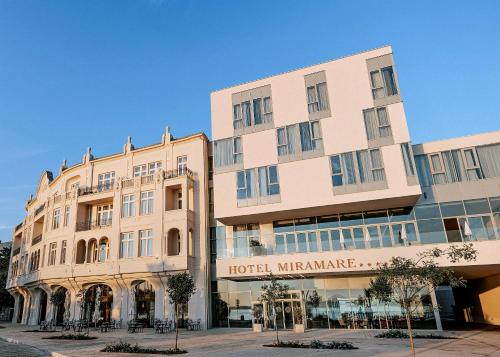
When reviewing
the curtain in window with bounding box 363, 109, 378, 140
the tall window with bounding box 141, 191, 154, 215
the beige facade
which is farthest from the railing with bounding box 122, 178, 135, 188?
the curtain in window with bounding box 363, 109, 378, 140

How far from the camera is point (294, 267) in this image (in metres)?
26.1

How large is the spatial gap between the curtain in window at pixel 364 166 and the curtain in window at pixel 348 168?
49 centimetres

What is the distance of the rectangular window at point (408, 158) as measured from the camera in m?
24.0

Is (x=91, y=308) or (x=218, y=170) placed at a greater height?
(x=218, y=170)

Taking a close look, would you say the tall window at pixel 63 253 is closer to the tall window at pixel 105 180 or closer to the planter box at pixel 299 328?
the tall window at pixel 105 180

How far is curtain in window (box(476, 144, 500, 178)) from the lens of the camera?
80.5 feet

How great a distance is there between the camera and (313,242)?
87.3ft

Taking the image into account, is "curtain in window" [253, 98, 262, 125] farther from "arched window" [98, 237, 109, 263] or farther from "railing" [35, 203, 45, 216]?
"railing" [35, 203, 45, 216]

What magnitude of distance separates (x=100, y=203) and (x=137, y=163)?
565 cm

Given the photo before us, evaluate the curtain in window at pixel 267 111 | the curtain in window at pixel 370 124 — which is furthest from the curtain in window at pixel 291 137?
the curtain in window at pixel 370 124

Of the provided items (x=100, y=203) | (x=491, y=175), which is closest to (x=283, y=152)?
(x=491, y=175)

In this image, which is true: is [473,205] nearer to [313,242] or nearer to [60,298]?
[313,242]

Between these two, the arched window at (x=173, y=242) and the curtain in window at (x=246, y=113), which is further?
the arched window at (x=173, y=242)

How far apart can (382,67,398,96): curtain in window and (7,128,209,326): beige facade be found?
1642cm
